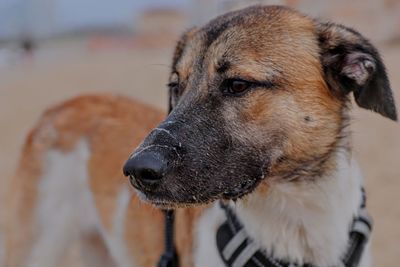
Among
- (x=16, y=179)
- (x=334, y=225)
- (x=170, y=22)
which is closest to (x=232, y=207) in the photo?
(x=334, y=225)

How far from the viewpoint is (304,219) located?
3.17 m

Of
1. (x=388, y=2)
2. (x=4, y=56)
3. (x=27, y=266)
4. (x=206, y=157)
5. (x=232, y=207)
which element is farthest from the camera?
(x=4, y=56)

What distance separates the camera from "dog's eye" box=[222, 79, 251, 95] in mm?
2943

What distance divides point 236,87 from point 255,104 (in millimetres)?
Result: 112

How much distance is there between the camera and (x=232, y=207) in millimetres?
3279

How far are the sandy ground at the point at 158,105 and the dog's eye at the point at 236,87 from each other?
644 mm

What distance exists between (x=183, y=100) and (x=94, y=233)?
1950 millimetres

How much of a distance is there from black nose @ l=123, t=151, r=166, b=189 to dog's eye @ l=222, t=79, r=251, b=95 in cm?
52

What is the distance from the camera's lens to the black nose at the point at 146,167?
259cm

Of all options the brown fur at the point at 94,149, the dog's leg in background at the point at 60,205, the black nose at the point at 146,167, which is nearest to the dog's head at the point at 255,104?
the black nose at the point at 146,167

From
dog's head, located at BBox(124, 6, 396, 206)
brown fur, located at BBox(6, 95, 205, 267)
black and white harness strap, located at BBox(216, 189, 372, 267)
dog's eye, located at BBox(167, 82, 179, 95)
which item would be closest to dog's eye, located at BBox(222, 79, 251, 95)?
dog's head, located at BBox(124, 6, 396, 206)

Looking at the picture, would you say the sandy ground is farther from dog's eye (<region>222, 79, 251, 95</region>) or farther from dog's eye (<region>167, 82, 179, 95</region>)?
dog's eye (<region>222, 79, 251, 95</region>)

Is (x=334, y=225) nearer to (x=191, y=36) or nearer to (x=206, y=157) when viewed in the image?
(x=206, y=157)

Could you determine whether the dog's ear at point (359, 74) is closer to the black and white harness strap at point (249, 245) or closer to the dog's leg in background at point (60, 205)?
the black and white harness strap at point (249, 245)
